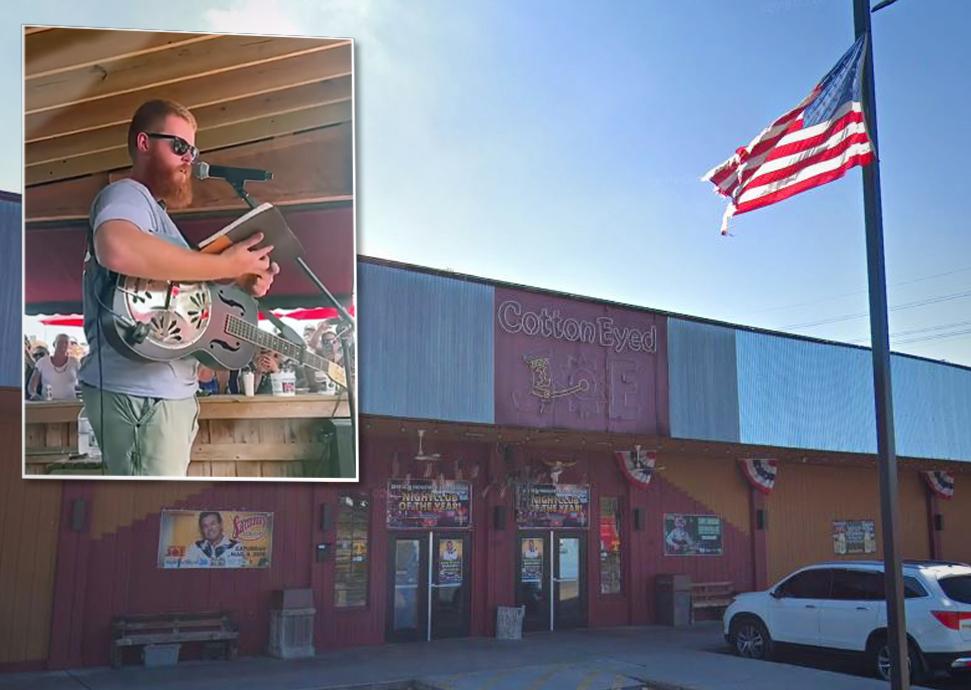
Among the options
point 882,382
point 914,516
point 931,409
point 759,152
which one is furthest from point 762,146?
point 914,516

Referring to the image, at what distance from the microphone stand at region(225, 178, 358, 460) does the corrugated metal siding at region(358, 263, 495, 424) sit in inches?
160

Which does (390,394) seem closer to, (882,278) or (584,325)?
(584,325)

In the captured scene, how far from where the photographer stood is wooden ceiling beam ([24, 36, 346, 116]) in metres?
9.53

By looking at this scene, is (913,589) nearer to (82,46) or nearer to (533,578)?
(533,578)

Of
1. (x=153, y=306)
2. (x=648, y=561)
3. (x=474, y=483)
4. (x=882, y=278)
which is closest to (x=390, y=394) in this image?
(x=474, y=483)

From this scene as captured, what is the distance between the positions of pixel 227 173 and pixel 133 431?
2.68 meters

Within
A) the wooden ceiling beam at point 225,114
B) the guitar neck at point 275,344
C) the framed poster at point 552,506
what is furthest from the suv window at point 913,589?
the wooden ceiling beam at point 225,114

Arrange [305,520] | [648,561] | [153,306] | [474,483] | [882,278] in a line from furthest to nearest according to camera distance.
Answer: [648,561] → [474,483] → [305,520] → [882,278] → [153,306]

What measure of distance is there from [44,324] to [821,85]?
8.32m

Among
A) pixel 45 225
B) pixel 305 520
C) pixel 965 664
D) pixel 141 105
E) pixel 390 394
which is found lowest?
pixel 965 664

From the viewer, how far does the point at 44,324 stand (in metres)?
9.38

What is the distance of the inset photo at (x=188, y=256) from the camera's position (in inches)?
365

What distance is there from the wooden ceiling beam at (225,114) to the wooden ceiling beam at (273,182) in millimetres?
272

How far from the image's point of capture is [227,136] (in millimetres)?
9891
